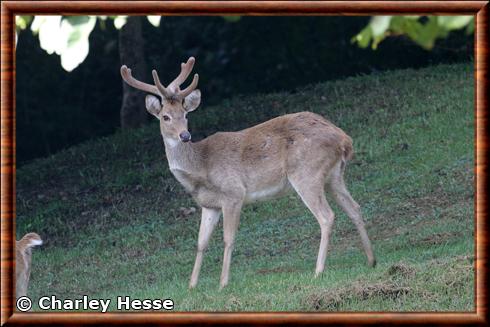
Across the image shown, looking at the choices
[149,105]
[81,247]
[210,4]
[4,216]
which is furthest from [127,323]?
[81,247]

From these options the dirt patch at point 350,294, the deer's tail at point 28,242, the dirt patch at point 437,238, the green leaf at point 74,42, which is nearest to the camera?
the green leaf at point 74,42

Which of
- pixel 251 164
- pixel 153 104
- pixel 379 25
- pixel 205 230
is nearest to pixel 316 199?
pixel 251 164

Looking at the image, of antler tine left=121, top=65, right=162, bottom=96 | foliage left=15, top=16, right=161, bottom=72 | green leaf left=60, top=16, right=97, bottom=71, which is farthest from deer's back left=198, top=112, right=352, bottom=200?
green leaf left=60, top=16, right=97, bottom=71

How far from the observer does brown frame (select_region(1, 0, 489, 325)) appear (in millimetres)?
5480

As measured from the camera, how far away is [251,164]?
9.88 m

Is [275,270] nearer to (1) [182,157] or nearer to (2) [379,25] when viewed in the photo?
(1) [182,157]

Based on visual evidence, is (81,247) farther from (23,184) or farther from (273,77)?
(273,77)

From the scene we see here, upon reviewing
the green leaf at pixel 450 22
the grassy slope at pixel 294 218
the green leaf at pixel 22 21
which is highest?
the green leaf at pixel 450 22

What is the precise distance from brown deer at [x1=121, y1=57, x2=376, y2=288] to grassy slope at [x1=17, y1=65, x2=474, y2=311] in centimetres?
60

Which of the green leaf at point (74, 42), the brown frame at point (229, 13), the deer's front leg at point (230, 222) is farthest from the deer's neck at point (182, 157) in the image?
the green leaf at point (74, 42)

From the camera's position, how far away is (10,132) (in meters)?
6.17

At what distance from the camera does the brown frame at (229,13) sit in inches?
216

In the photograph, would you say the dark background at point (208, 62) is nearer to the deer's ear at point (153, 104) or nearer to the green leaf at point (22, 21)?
the deer's ear at point (153, 104)

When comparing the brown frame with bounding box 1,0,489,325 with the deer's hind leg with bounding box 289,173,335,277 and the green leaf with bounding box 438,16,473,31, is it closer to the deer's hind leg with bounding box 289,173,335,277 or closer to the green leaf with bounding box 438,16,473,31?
the green leaf with bounding box 438,16,473,31
